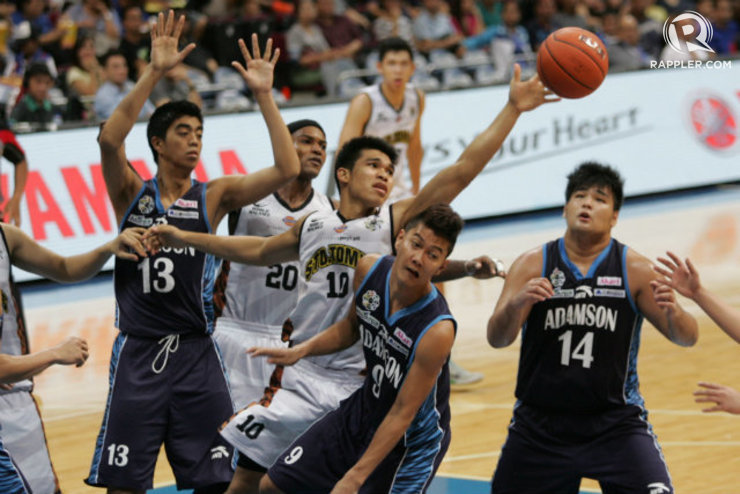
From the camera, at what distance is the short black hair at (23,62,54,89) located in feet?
43.0

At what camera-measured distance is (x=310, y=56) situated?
16.8 metres

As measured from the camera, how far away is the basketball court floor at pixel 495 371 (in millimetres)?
7273

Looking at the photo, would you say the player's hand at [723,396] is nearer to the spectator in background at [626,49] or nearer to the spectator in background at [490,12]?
the spectator in background at [626,49]

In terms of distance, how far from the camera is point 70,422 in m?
8.55

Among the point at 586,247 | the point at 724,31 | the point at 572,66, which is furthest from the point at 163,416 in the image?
the point at 724,31

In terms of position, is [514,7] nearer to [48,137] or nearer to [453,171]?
[48,137]

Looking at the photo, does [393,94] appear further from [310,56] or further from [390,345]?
[310,56]

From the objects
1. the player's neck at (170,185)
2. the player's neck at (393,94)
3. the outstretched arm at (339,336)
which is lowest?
the outstretched arm at (339,336)

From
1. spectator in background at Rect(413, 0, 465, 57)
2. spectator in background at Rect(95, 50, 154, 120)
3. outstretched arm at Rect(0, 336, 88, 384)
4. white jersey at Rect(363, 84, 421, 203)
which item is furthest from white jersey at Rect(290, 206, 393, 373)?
spectator in background at Rect(413, 0, 465, 57)

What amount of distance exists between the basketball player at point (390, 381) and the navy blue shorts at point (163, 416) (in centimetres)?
49

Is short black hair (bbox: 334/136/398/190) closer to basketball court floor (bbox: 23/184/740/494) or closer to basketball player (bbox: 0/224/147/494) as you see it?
basketball player (bbox: 0/224/147/494)

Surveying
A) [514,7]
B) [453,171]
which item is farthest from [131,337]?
[514,7]

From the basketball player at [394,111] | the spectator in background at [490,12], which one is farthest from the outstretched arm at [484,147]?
the spectator in background at [490,12]

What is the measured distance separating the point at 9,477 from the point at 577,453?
7.87ft
